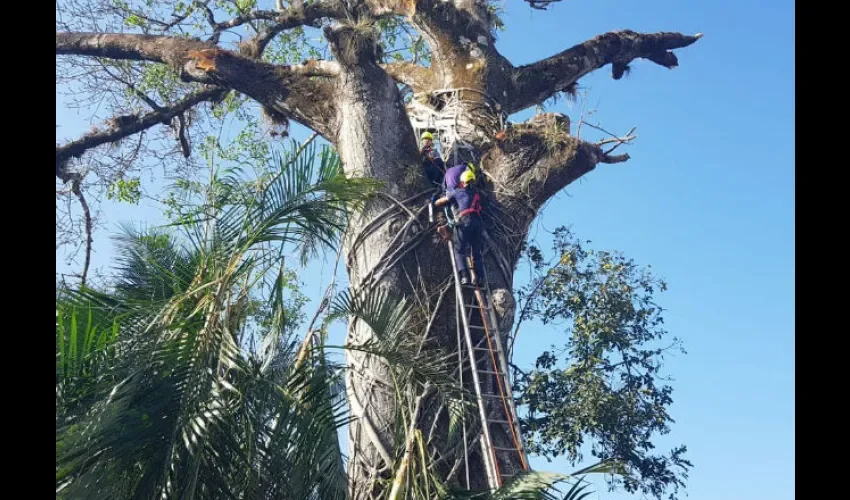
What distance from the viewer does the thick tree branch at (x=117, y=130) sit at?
31.8ft

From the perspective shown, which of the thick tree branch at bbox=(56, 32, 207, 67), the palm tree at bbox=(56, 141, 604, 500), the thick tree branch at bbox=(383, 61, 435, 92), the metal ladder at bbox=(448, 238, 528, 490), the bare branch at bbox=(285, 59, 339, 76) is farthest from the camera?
the thick tree branch at bbox=(383, 61, 435, 92)

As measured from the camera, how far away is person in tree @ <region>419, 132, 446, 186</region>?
786 cm

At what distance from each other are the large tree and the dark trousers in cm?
12

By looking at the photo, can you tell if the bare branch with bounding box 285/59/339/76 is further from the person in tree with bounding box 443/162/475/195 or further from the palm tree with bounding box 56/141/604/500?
the palm tree with bounding box 56/141/604/500

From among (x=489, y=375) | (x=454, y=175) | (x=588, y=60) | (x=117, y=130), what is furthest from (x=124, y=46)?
(x=489, y=375)

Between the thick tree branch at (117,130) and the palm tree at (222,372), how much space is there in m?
4.75

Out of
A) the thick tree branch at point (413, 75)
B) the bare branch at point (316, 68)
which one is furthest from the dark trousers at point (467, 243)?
the thick tree branch at point (413, 75)

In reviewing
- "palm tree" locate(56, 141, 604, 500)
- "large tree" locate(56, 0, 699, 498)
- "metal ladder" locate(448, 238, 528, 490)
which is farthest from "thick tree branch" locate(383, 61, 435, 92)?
"palm tree" locate(56, 141, 604, 500)

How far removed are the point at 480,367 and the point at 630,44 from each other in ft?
14.8

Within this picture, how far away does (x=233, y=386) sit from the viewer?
4.26m

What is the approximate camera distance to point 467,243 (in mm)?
7301

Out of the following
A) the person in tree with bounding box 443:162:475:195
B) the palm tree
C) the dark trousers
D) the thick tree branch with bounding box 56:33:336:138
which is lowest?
the palm tree

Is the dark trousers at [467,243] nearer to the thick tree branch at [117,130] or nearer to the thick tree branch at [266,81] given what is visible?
the thick tree branch at [266,81]
